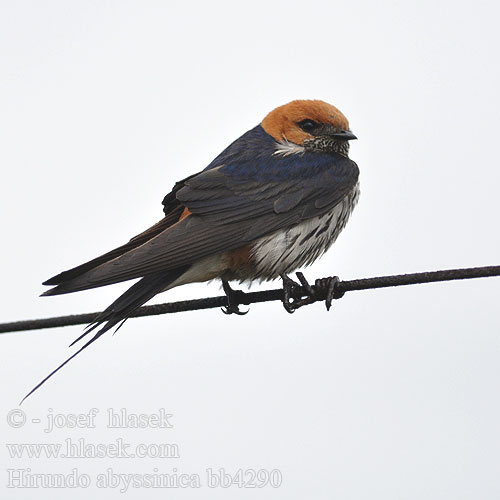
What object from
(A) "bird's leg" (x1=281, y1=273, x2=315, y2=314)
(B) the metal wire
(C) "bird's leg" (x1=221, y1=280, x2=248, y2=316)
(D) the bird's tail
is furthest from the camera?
(C) "bird's leg" (x1=221, y1=280, x2=248, y2=316)

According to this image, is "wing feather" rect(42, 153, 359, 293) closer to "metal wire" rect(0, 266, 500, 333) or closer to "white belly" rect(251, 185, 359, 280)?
"white belly" rect(251, 185, 359, 280)

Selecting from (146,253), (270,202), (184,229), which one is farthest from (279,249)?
(146,253)

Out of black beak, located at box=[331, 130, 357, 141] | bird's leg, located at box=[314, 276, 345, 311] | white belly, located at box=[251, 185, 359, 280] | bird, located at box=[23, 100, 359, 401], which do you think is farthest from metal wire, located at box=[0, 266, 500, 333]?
black beak, located at box=[331, 130, 357, 141]

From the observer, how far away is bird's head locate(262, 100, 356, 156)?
532cm

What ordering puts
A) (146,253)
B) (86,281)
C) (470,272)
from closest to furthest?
(470,272)
(86,281)
(146,253)

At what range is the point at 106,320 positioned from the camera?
Answer: 3.92 m

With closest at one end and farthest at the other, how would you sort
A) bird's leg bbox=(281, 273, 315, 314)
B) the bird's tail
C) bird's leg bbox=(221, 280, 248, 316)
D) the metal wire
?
the metal wire < the bird's tail < bird's leg bbox=(281, 273, 315, 314) < bird's leg bbox=(221, 280, 248, 316)

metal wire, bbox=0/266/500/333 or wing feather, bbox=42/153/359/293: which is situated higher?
wing feather, bbox=42/153/359/293

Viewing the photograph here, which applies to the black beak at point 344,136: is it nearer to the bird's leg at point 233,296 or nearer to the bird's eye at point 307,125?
the bird's eye at point 307,125

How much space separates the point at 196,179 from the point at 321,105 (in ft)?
3.05

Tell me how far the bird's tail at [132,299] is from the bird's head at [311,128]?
121 centimetres

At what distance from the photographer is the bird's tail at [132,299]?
3844 mm

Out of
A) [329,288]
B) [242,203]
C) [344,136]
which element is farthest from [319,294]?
[344,136]

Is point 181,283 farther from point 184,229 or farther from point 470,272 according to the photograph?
point 470,272
